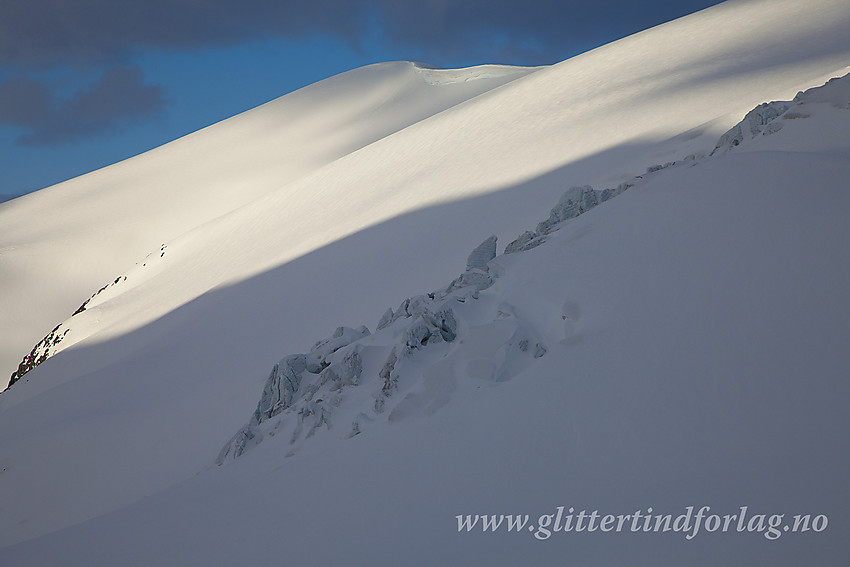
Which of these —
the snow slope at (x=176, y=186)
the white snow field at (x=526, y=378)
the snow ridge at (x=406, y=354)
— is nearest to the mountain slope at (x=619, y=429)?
the white snow field at (x=526, y=378)

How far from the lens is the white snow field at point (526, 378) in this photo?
2.57 metres

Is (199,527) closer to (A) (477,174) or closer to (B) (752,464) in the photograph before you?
(B) (752,464)

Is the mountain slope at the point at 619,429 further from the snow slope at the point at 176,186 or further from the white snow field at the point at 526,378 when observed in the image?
the snow slope at the point at 176,186

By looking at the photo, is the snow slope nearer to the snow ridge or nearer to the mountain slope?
the snow ridge

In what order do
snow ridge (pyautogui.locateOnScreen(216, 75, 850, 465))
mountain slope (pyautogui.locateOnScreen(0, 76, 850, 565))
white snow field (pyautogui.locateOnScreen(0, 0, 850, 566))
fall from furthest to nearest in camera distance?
snow ridge (pyautogui.locateOnScreen(216, 75, 850, 465)), white snow field (pyautogui.locateOnScreen(0, 0, 850, 566)), mountain slope (pyautogui.locateOnScreen(0, 76, 850, 565))

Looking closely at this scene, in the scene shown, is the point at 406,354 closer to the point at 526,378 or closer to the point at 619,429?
the point at 526,378

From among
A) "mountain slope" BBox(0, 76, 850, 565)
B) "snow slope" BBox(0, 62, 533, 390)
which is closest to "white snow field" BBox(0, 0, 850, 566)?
"mountain slope" BBox(0, 76, 850, 565)

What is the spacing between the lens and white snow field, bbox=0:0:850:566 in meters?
2.57

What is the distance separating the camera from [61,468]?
808cm

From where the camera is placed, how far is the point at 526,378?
3484 mm

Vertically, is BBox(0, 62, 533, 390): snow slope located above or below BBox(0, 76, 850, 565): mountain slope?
above

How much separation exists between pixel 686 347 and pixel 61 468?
821 cm

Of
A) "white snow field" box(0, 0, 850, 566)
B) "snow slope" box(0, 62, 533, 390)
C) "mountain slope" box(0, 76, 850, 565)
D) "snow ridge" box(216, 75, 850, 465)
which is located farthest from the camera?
"snow slope" box(0, 62, 533, 390)

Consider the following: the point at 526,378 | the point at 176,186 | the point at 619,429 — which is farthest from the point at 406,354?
the point at 176,186
